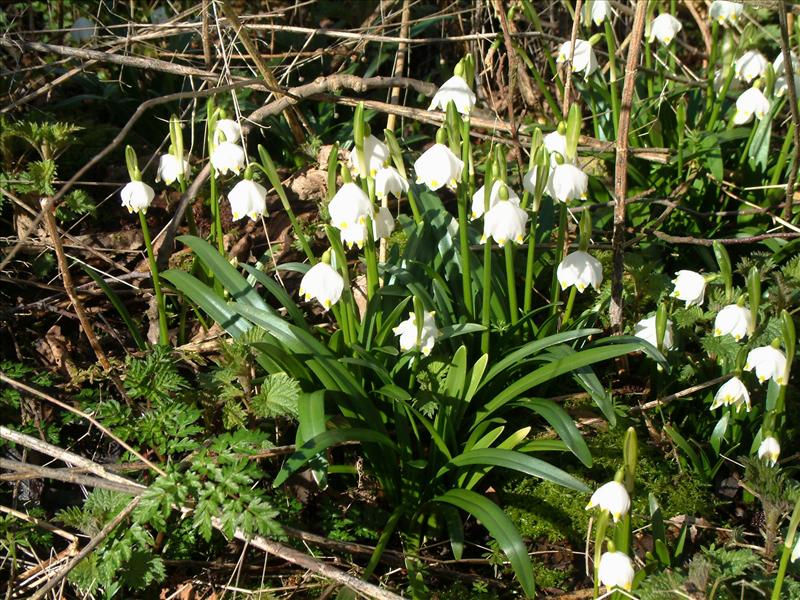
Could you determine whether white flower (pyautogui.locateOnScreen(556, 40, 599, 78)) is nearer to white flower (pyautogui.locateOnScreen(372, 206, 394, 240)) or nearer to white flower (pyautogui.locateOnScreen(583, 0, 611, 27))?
white flower (pyautogui.locateOnScreen(583, 0, 611, 27))

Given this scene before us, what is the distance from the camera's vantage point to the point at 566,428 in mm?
2109

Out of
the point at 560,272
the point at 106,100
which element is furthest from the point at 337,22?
the point at 560,272

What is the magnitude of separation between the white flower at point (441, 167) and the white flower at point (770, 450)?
1100mm

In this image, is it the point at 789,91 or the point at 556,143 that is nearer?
the point at 556,143

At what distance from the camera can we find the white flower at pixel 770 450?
2.14 metres

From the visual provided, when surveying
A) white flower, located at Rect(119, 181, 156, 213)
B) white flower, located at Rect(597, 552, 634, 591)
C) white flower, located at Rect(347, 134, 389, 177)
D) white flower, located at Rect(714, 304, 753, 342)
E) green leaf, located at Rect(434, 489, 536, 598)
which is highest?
white flower, located at Rect(347, 134, 389, 177)

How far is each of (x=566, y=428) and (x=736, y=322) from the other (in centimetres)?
64

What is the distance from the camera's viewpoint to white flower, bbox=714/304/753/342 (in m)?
2.32

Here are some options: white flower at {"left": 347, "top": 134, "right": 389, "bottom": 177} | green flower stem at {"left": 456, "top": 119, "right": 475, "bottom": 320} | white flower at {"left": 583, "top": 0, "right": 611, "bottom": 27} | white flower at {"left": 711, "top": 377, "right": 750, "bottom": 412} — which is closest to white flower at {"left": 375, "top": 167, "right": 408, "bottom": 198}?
white flower at {"left": 347, "top": 134, "right": 389, "bottom": 177}

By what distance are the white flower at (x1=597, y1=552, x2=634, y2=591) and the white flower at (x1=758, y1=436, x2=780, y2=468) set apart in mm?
625

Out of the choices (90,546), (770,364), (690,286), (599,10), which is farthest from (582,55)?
(90,546)

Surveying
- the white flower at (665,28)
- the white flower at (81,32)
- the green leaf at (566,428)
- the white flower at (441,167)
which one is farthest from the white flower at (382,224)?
the white flower at (81,32)

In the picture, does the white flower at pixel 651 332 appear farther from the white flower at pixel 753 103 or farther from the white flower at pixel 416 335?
the white flower at pixel 753 103

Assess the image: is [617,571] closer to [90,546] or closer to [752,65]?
[90,546]
